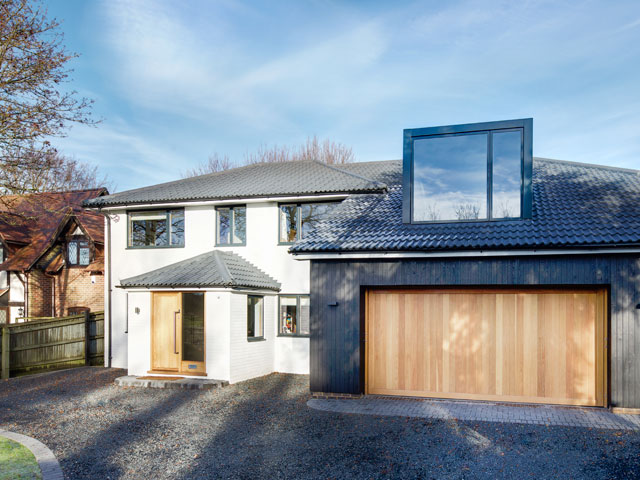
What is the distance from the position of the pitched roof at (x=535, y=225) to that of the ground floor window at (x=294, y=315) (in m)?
3.04

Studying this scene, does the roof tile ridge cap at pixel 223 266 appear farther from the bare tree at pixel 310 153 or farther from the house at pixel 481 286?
the bare tree at pixel 310 153

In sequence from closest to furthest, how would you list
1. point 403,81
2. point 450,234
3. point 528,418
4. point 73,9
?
point 528,418
point 450,234
point 73,9
point 403,81

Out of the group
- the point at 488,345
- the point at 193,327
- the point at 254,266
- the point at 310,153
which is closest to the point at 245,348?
the point at 193,327

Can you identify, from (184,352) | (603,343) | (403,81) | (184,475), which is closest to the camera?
(184,475)

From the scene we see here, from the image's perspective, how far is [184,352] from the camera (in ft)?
41.9

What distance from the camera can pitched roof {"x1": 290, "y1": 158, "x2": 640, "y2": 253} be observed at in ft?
30.7

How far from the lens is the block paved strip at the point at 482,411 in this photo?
8328 millimetres

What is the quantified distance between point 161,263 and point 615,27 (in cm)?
1385

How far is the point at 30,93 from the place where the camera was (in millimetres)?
10367

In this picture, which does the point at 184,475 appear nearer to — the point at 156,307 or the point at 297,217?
the point at 156,307

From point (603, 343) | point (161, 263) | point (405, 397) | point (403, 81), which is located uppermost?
point (403, 81)

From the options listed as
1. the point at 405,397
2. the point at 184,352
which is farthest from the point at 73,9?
the point at 405,397

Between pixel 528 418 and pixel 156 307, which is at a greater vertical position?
pixel 156 307

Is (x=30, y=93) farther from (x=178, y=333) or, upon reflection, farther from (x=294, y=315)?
(x=294, y=315)
